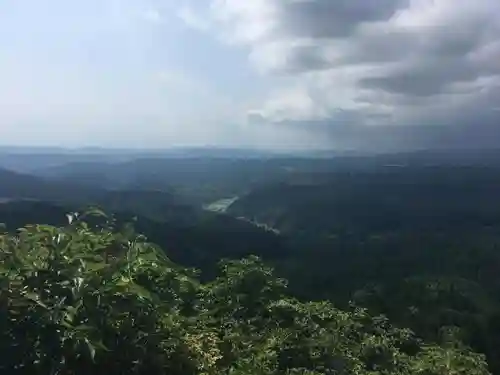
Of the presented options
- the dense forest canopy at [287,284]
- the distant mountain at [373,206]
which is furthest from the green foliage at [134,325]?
the distant mountain at [373,206]

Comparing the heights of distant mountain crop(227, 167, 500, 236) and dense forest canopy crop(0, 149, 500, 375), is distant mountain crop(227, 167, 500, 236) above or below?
below

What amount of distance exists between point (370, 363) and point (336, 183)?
181558 millimetres

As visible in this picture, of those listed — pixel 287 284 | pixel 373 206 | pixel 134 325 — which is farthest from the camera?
pixel 373 206

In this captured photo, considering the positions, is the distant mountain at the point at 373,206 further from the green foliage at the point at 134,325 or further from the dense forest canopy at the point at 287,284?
the green foliage at the point at 134,325

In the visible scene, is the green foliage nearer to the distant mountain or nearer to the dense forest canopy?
the dense forest canopy

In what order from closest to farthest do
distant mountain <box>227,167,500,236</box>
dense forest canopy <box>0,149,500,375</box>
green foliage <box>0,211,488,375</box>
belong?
1. green foliage <box>0,211,488,375</box>
2. dense forest canopy <box>0,149,500,375</box>
3. distant mountain <box>227,167,500,236</box>

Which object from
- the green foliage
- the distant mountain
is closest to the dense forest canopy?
the green foliage

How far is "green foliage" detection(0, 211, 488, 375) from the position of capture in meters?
4.46

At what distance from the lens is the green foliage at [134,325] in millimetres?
4461

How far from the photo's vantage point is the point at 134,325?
4.74m

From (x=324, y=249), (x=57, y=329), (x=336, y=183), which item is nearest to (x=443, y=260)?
(x=324, y=249)

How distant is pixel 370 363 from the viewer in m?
6.33

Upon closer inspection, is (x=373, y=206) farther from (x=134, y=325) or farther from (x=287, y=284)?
(x=134, y=325)

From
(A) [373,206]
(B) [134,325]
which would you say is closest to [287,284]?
(B) [134,325]
